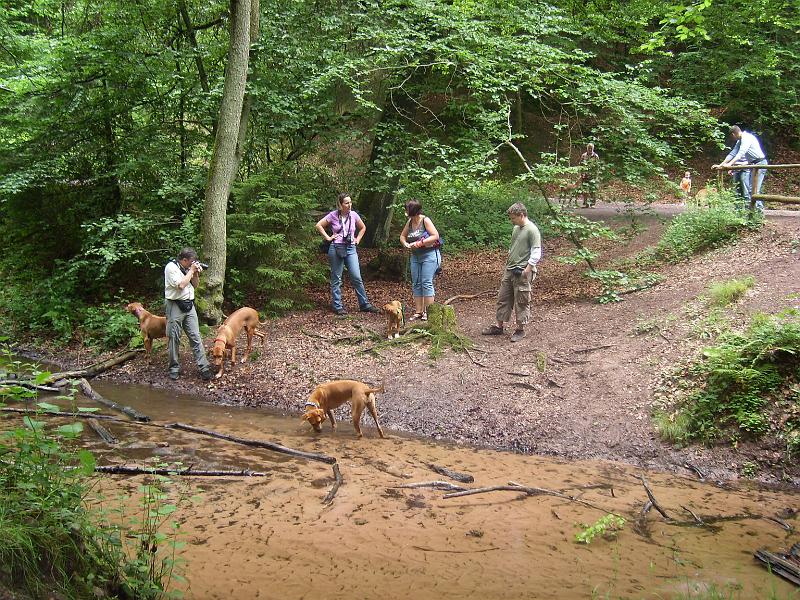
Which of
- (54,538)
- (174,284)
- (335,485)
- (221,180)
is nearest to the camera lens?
(54,538)

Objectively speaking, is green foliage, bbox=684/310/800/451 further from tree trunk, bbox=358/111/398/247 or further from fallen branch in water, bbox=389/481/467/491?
tree trunk, bbox=358/111/398/247

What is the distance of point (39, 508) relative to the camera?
10.7 feet

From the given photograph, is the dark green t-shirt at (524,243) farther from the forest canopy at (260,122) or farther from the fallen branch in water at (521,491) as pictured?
the fallen branch in water at (521,491)

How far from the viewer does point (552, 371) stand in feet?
29.1

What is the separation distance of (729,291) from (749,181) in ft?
16.3

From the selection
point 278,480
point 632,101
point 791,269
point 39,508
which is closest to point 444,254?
point 632,101

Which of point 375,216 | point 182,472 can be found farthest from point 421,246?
point 375,216

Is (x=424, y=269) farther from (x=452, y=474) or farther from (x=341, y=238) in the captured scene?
(x=452, y=474)

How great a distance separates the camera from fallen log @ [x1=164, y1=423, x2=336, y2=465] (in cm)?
648

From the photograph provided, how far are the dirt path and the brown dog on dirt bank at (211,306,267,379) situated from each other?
0.91ft

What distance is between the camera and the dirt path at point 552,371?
746 cm

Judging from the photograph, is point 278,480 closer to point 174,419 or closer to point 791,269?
point 174,419

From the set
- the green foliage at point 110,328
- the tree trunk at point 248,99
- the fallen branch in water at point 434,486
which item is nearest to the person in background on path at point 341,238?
the tree trunk at point 248,99

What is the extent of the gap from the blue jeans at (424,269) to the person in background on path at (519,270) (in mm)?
1216
